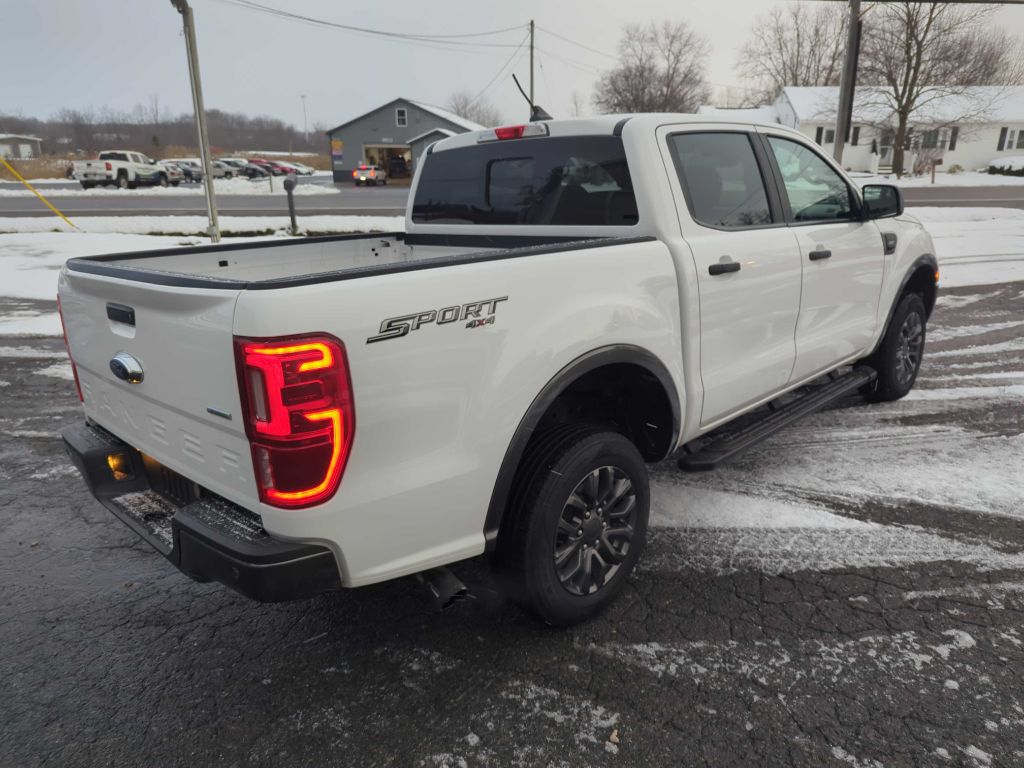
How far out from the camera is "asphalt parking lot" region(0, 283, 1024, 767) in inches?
87.9

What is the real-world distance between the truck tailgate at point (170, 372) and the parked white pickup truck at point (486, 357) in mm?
11

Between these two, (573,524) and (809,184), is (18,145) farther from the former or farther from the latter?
(573,524)

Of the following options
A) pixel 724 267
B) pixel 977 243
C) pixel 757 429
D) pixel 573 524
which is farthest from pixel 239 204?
pixel 573 524

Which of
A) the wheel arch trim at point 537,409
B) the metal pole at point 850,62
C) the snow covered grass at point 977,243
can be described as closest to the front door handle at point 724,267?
the wheel arch trim at point 537,409

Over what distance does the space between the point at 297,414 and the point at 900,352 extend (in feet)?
15.7

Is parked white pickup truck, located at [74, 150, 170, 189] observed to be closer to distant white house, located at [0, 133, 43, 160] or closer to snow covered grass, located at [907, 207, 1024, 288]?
snow covered grass, located at [907, 207, 1024, 288]

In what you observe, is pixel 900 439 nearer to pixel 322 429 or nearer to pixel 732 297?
pixel 732 297

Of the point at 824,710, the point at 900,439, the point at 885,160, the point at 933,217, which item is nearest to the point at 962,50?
the point at 885,160

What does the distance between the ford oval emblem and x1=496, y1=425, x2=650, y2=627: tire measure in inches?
53.2

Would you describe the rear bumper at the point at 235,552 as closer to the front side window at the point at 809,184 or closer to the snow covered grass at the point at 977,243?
the front side window at the point at 809,184

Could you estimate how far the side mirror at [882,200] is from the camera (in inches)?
170

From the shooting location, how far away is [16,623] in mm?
2898

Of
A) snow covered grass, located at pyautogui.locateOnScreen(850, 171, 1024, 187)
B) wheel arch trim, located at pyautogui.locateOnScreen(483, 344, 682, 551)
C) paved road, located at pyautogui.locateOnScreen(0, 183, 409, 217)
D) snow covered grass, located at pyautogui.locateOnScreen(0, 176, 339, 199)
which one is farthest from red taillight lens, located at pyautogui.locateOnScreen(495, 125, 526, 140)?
snow covered grass, located at pyautogui.locateOnScreen(850, 171, 1024, 187)

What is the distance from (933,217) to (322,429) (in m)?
21.5
